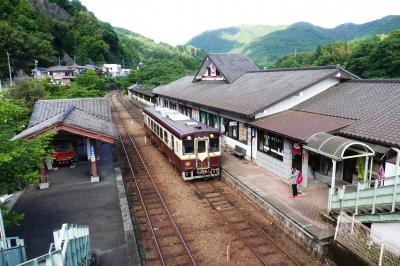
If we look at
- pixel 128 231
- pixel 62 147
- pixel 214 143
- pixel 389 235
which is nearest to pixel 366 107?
pixel 389 235

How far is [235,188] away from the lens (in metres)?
A: 14.5

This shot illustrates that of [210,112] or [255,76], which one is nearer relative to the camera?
[210,112]

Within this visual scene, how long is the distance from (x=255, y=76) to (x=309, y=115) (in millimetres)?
10482

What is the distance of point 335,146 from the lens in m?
10.3

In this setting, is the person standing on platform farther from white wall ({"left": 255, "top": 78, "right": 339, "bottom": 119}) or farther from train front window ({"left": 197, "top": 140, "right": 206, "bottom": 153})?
white wall ({"left": 255, "top": 78, "right": 339, "bottom": 119})

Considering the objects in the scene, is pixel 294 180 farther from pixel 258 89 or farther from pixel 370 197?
pixel 258 89

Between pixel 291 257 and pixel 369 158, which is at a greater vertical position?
pixel 369 158

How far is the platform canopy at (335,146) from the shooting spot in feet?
32.7

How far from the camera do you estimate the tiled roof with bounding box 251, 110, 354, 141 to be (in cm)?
1245

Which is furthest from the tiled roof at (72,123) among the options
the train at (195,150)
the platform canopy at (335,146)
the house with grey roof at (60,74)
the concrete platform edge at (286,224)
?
the house with grey roof at (60,74)

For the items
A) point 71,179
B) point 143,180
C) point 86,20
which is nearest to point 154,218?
point 143,180

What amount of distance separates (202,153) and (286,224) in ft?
19.3

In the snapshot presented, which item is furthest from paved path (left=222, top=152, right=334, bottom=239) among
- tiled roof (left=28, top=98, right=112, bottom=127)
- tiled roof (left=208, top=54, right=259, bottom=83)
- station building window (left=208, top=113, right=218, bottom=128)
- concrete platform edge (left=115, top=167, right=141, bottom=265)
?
tiled roof (left=208, top=54, right=259, bottom=83)

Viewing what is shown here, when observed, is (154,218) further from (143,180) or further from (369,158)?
(369,158)
